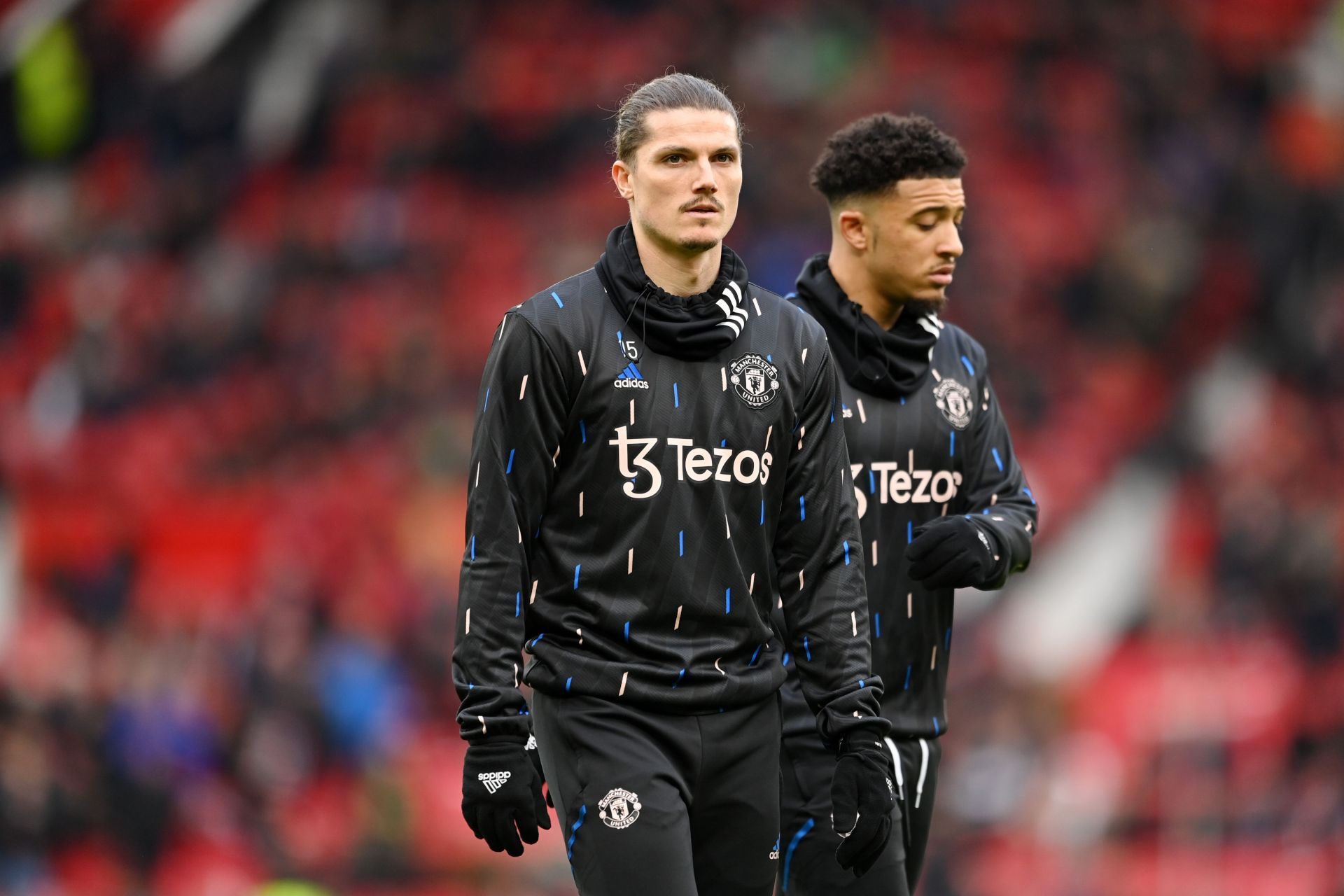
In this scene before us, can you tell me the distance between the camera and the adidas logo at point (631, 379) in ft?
11.4

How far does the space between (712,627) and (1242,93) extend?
11259 millimetres

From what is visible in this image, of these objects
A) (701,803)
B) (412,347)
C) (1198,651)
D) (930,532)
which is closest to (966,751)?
(1198,651)

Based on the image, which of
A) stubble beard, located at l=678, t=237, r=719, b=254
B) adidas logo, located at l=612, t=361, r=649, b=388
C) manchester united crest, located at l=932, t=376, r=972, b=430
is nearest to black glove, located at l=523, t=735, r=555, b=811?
adidas logo, located at l=612, t=361, r=649, b=388

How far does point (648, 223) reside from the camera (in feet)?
11.7

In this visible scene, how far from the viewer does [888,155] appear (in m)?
4.52

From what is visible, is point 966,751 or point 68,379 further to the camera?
point 68,379

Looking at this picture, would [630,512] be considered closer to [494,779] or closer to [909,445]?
[494,779]

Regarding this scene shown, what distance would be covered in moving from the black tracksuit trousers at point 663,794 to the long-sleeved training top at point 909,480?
2.42 ft

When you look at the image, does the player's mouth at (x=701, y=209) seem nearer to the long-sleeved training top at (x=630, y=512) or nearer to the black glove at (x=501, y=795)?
the long-sleeved training top at (x=630, y=512)

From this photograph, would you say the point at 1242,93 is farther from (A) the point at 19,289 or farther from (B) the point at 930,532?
(B) the point at 930,532

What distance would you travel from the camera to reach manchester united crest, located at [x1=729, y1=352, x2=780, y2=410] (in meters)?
3.56

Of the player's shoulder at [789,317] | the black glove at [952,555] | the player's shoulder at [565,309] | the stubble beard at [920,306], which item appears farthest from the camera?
the stubble beard at [920,306]

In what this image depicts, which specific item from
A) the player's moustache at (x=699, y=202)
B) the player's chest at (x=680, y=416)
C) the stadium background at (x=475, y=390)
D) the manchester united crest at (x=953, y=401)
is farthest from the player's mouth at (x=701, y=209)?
the stadium background at (x=475, y=390)

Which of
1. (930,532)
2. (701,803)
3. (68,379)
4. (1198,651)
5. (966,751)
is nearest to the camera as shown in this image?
(701,803)
